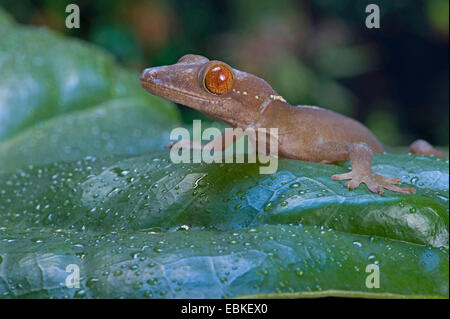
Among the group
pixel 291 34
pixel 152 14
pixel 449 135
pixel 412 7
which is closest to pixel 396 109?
pixel 449 135

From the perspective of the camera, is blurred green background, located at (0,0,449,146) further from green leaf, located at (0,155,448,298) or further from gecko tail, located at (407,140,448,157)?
green leaf, located at (0,155,448,298)

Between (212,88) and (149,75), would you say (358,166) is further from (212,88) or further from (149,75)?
(149,75)

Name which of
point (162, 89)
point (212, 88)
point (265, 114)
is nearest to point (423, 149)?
point (265, 114)

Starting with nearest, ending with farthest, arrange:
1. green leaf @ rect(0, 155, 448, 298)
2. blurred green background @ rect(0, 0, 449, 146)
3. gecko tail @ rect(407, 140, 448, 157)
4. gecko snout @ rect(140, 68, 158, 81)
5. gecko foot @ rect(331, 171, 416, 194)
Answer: green leaf @ rect(0, 155, 448, 298) < gecko foot @ rect(331, 171, 416, 194) < gecko snout @ rect(140, 68, 158, 81) < gecko tail @ rect(407, 140, 448, 157) < blurred green background @ rect(0, 0, 449, 146)

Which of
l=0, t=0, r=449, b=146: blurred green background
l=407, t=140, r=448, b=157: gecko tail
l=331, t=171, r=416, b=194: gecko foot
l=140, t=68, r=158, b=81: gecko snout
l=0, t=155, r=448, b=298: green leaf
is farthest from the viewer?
l=0, t=0, r=449, b=146: blurred green background

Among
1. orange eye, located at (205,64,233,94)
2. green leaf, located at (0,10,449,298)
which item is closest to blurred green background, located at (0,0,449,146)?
orange eye, located at (205,64,233,94)

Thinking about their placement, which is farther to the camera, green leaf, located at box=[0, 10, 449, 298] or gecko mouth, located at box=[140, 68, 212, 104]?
gecko mouth, located at box=[140, 68, 212, 104]
